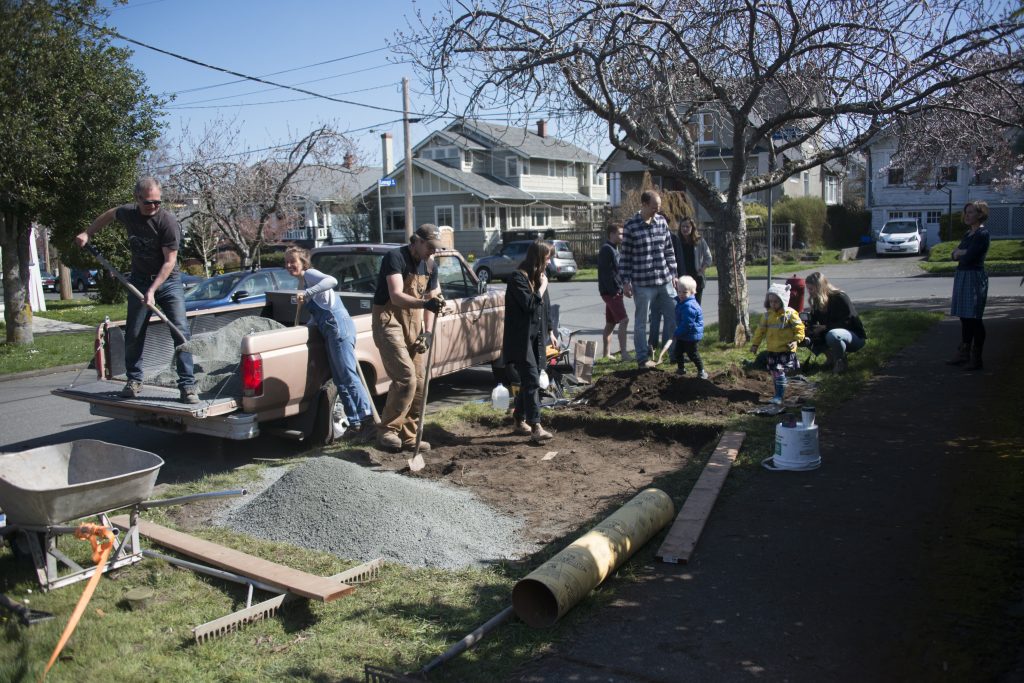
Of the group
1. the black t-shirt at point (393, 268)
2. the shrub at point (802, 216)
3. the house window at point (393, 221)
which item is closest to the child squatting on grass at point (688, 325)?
the black t-shirt at point (393, 268)

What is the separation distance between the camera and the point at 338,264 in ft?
32.6

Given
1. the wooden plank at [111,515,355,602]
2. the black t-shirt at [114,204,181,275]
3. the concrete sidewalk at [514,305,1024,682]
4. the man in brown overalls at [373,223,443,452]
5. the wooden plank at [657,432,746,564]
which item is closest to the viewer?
the concrete sidewalk at [514,305,1024,682]

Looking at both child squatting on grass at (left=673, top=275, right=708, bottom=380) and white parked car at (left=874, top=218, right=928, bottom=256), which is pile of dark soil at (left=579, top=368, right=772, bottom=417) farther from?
white parked car at (left=874, top=218, right=928, bottom=256)

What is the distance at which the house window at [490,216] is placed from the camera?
51.3 m

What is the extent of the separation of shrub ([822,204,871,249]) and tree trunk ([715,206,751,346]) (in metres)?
35.1

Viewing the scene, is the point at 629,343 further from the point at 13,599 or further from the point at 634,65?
the point at 13,599

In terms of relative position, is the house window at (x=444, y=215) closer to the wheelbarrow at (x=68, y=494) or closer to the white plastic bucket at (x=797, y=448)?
the white plastic bucket at (x=797, y=448)

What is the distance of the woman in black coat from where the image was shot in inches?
294

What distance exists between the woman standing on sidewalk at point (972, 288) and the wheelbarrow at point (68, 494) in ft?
27.7

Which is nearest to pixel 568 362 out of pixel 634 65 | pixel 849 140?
pixel 634 65

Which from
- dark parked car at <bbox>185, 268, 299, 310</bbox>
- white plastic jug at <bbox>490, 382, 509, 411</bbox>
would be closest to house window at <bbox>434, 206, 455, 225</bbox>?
dark parked car at <bbox>185, 268, 299, 310</bbox>

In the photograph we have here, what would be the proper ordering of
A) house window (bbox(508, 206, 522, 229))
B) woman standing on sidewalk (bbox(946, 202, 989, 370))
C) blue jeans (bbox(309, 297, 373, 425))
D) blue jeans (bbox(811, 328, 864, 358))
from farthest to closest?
1. house window (bbox(508, 206, 522, 229))
2. blue jeans (bbox(811, 328, 864, 358))
3. woman standing on sidewalk (bbox(946, 202, 989, 370))
4. blue jeans (bbox(309, 297, 373, 425))

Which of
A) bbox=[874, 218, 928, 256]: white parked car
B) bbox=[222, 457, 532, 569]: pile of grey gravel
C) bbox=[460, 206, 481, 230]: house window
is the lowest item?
bbox=[222, 457, 532, 569]: pile of grey gravel

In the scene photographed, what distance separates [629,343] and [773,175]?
347cm
